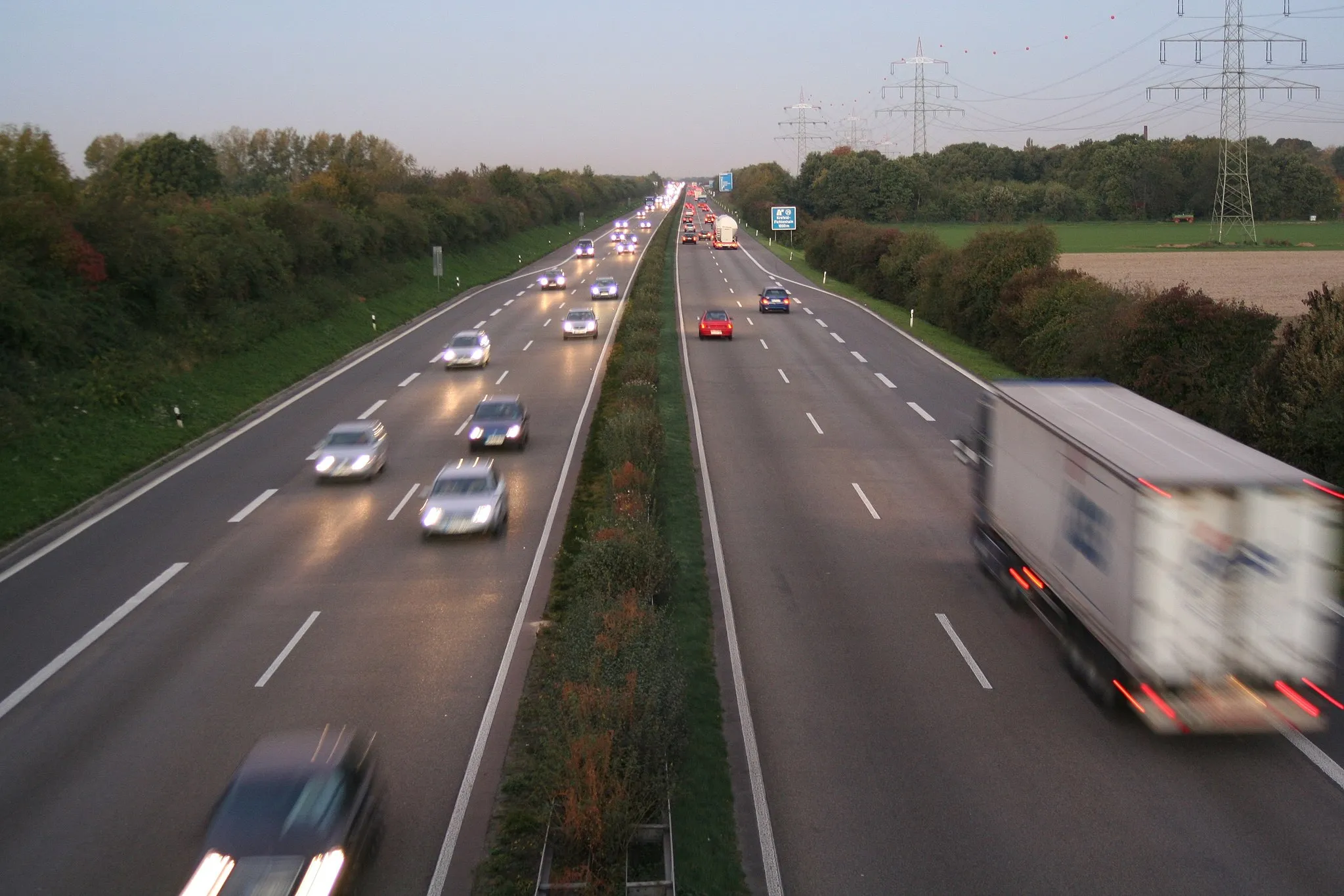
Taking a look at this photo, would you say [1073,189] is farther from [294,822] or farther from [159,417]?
[294,822]

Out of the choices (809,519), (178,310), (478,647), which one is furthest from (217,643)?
(178,310)

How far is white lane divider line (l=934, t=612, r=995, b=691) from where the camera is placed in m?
14.0

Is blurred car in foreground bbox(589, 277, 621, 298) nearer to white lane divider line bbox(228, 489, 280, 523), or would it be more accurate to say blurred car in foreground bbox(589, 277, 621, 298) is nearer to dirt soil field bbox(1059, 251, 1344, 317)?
dirt soil field bbox(1059, 251, 1344, 317)

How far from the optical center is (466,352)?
40594 millimetres

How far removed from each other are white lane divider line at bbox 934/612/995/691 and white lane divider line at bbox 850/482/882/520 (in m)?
5.24

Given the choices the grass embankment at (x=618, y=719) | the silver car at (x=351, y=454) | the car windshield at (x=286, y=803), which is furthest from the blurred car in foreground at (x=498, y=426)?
the car windshield at (x=286, y=803)

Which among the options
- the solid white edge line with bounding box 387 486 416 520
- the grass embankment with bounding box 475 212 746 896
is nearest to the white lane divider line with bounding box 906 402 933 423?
the grass embankment with bounding box 475 212 746 896

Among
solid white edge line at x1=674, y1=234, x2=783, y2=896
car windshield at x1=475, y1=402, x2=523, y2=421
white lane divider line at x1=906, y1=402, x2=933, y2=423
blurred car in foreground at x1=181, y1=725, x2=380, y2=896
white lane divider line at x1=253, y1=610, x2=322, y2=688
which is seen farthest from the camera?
white lane divider line at x1=906, y1=402, x2=933, y2=423

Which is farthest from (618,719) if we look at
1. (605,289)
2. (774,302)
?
(605,289)

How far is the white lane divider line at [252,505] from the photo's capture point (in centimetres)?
2211

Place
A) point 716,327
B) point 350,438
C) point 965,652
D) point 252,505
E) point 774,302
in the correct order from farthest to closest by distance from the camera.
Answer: point 774,302, point 716,327, point 350,438, point 252,505, point 965,652

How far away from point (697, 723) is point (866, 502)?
10.7m

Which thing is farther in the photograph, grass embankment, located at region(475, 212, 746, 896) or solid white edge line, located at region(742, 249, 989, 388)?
solid white edge line, located at region(742, 249, 989, 388)

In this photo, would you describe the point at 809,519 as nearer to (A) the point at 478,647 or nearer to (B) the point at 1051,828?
(A) the point at 478,647
